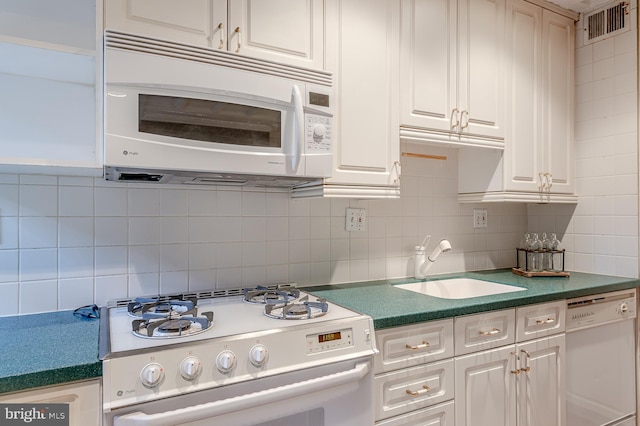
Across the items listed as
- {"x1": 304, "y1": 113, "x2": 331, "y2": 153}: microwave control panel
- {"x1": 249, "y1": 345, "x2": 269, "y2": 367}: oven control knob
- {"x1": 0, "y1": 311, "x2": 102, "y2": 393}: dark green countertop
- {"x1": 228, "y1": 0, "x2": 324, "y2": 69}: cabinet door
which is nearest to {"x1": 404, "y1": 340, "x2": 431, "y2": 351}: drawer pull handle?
{"x1": 249, "y1": 345, "x2": 269, "y2": 367}: oven control knob

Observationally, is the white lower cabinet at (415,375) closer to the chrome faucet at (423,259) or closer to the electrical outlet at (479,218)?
the chrome faucet at (423,259)

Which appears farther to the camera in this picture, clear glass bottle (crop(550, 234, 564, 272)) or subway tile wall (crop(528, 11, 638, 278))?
clear glass bottle (crop(550, 234, 564, 272))

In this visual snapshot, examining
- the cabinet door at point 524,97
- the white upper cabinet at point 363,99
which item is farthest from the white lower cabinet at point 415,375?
Result: the cabinet door at point 524,97

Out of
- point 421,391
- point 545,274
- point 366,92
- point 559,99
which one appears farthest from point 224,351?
point 559,99

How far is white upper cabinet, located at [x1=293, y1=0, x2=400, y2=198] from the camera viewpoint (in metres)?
1.64

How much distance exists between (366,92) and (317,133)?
0.36 meters

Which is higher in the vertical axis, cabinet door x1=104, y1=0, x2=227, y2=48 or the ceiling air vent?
the ceiling air vent

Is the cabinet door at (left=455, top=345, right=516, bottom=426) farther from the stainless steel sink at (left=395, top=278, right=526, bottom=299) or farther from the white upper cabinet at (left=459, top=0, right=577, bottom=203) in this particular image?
the white upper cabinet at (left=459, top=0, right=577, bottom=203)

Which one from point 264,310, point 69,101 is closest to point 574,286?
point 264,310

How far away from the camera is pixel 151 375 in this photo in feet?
3.25

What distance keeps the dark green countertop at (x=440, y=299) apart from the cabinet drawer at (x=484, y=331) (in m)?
0.04

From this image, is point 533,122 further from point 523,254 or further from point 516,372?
point 516,372

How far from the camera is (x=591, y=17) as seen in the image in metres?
2.32

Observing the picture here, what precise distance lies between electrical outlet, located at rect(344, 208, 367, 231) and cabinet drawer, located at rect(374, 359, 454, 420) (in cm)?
76
